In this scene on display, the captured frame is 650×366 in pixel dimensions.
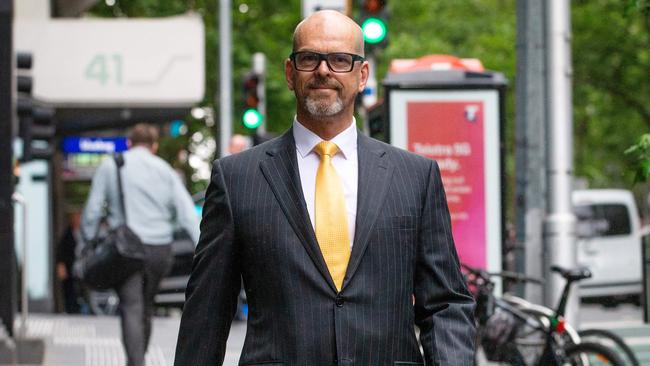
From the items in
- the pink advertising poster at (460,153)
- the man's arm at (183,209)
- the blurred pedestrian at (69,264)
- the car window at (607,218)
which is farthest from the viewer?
the car window at (607,218)

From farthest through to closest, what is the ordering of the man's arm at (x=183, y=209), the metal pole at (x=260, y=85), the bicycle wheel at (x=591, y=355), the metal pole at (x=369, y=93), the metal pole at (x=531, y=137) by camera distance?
1. the metal pole at (x=260, y=85)
2. the metal pole at (x=369, y=93)
3. the metal pole at (x=531, y=137)
4. the man's arm at (x=183, y=209)
5. the bicycle wheel at (x=591, y=355)

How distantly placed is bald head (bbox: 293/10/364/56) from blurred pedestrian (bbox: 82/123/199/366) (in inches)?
227

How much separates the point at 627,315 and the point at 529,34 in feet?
39.4

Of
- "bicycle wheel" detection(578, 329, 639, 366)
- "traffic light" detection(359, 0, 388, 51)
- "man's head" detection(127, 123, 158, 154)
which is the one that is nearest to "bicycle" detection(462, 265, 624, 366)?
"bicycle wheel" detection(578, 329, 639, 366)

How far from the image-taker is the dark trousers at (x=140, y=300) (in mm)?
9273

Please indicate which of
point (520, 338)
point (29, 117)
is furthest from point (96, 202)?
point (29, 117)

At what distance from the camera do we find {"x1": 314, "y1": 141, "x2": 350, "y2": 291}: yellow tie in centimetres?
370

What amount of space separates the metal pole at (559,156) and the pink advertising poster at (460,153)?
481 mm

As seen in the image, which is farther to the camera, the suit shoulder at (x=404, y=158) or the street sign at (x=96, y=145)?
the street sign at (x=96, y=145)

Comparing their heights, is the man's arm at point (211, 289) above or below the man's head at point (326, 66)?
below

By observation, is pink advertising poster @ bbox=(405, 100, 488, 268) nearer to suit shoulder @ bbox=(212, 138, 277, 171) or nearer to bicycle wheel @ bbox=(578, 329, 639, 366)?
bicycle wheel @ bbox=(578, 329, 639, 366)

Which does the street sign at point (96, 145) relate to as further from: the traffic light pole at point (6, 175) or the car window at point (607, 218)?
the traffic light pole at point (6, 175)

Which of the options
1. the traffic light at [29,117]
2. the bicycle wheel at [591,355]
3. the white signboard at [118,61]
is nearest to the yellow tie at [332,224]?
the bicycle wheel at [591,355]

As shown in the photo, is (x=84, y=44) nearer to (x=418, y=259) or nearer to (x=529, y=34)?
(x=529, y=34)
